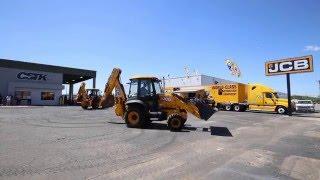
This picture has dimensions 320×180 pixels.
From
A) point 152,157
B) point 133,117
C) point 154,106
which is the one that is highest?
point 154,106

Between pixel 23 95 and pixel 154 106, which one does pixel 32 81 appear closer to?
pixel 23 95

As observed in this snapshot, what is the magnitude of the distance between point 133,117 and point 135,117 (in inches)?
5.3

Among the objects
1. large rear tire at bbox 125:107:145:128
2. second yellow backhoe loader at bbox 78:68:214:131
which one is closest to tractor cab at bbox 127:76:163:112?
second yellow backhoe loader at bbox 78:68:214:131

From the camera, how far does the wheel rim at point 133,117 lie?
15.2 metres

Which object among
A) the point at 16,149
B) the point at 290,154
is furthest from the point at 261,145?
the point at 16,149

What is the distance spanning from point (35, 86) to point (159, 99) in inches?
1410

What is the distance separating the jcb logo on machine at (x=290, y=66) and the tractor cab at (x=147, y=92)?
21.6 m

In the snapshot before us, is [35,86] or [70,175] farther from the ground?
[35,86]

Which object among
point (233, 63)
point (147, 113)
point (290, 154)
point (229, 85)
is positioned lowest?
point (290, 154)

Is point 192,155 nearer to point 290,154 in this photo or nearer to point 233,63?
point 290,154

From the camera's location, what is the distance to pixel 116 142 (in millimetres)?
10539

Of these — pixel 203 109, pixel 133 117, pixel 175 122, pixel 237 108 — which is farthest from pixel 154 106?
pixel 237 108

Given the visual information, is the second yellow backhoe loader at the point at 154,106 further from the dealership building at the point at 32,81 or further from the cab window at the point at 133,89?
the dealership building at the point at 32,81

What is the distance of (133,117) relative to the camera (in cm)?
1531
